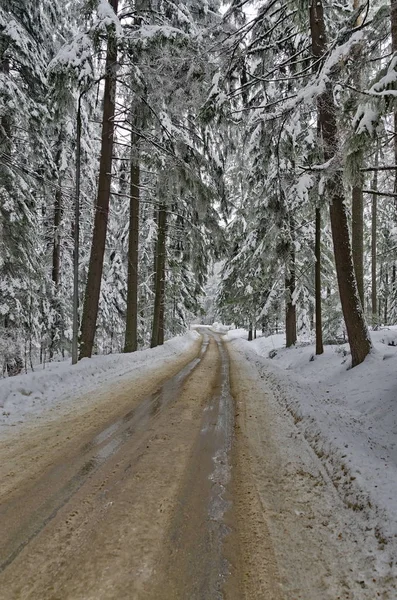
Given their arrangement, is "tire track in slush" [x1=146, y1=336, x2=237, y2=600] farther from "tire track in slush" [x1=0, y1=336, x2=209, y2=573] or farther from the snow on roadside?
the snow on roadside

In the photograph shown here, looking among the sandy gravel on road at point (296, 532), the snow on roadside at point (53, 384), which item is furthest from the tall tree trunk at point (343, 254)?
the snow on roadside at point (53, 384)

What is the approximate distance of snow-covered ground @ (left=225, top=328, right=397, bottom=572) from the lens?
10.5 ft

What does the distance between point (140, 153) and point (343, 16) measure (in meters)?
7.19

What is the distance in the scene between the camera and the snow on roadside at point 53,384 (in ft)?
19.9

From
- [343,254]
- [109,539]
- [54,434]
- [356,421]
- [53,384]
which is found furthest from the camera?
[343,254]

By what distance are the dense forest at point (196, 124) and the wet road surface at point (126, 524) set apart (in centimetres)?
430

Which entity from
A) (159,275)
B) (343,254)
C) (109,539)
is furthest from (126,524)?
(159,275)

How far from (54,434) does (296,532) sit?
3.45 metres

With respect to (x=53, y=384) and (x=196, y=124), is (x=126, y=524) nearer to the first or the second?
(x=53, y=384)

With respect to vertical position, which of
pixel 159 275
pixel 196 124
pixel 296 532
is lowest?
pixel 296 532

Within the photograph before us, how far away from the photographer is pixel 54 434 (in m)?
4.87

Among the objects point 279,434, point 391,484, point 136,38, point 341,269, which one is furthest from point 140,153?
point 391,484

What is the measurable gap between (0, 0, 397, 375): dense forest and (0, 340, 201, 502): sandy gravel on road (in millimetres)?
3373

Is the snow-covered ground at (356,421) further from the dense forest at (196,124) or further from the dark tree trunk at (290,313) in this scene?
the dark tree trunk at (290,313)
